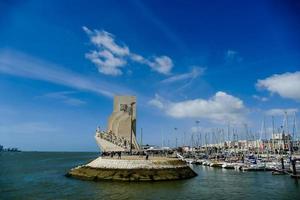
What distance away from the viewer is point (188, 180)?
182 ft

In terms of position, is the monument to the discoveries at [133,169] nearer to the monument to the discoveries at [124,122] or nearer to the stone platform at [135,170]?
the stone platform at [135,170]

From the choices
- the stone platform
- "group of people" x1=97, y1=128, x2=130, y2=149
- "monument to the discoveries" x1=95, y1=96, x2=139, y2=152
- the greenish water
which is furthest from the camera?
"monument to the discoveries" x1=95, y1=96, x2=139, y2=152

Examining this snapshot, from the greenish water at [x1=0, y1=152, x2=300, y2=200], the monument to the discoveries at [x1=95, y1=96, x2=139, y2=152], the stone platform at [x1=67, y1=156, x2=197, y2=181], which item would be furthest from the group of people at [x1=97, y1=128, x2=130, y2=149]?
the greenish water at [x1=0, y1=152, x2=300, y2=200]

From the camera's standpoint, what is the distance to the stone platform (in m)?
53.5

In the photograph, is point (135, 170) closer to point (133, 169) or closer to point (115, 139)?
point (133, 169)

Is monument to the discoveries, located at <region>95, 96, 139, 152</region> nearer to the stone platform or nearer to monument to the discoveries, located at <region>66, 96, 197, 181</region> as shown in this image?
monument to the discoveries, located at <region>66, 96, 197, 181</region>

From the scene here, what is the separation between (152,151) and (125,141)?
24.7 ft

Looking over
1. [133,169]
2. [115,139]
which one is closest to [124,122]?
[115,139]

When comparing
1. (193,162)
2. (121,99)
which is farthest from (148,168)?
(193,162)

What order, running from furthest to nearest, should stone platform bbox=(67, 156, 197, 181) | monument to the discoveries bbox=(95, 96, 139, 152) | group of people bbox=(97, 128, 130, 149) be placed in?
1. monument to the discoveries bbox=(95, 96, 139, 152)
2. group of people bbox=(97, 128, 130, 149)
3. stone platform bbox=(67, 156, 197, 181)

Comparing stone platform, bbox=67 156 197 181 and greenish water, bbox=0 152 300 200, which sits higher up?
stone platform, bbox=67 156 197 181

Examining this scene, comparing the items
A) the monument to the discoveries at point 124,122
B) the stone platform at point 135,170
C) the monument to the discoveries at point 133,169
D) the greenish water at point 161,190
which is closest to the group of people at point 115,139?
the monument to the discoveries at point 124,122

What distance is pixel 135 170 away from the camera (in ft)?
179

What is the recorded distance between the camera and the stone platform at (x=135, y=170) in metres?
53.5
